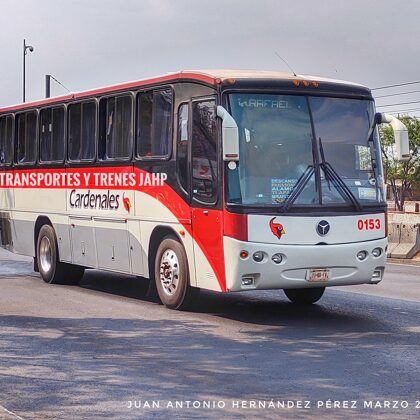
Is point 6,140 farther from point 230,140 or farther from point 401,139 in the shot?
point 401,139

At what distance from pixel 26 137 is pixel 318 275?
790 cm

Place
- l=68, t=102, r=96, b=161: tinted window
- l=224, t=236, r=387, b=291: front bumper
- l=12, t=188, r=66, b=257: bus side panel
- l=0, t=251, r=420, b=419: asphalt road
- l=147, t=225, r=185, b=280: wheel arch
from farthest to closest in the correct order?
l=12, t=188, r=66, b=257: bus side panel → l=68, t=102, r=96, b=161: tinted window → l=147, t=225, r=185, b=280: wheel arch → l=224, t=236, r=387, b=291: front bumper → l=0, t=251, r=420, b=419: asphalt road

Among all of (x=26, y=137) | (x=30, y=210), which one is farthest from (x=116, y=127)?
A: (x=26, y=137)

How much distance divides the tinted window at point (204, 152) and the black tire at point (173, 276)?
96cm

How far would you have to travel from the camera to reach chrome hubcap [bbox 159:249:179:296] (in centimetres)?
1300

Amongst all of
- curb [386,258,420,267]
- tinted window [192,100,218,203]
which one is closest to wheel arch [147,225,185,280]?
tinted window [192,100,218,203]

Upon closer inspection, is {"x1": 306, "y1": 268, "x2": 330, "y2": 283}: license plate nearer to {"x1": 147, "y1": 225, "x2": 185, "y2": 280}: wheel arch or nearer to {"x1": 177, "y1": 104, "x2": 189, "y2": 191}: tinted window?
{"x1": 177, "y1": 104, "x2": 189, "y2": 191}: tinted window

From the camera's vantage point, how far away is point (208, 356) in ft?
31.9

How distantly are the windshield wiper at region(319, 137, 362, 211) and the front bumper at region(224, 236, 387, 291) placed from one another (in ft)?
1.77

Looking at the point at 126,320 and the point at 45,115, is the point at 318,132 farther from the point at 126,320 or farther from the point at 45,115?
the point at 45,115

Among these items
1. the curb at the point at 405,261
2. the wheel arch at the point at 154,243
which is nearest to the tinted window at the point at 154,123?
the wheel arch at the point at 154,243

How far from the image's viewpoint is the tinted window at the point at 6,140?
18641mm

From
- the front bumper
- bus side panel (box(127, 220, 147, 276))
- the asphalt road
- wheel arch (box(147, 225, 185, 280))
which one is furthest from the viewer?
bus side panel (box(127, 220, 147, 276))

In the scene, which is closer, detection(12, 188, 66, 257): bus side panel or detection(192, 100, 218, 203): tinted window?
detection(192, 100, 218, 203): tinted window
